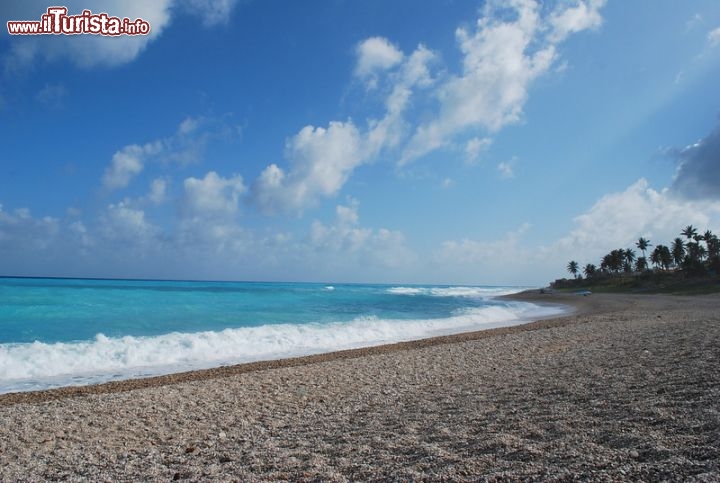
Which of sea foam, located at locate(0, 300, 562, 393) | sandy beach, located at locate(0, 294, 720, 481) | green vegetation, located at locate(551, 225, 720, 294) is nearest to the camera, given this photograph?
sandy beach, located at locate(0, 294, 720, 481)

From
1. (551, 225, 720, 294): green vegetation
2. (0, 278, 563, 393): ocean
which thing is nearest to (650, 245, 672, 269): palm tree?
(551, 225, 720, 294): green vegetation

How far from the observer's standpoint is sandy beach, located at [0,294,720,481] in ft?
14.0

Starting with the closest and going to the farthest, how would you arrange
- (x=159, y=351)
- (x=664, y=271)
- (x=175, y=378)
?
(x=175, y=378) < (x=159, y=351) < (x=664, y=271)

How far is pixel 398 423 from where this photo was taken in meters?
6.11

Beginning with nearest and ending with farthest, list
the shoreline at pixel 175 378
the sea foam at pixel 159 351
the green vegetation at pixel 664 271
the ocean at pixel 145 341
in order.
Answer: the shoreline at pixel 175 378 < the sea foam at pixel 159 351 < the ocean at pixel 145 341 < the green vegetation at pixel 664 271

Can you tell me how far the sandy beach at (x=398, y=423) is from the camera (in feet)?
14.0

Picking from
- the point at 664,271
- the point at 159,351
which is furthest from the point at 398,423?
the point at 664,271

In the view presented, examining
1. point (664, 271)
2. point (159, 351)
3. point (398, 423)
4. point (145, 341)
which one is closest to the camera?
point (398, 423)

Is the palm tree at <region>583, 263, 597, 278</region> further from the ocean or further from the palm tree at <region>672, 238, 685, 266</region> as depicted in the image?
the ocean

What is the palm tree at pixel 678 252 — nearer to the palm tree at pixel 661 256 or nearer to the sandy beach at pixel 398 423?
the palm tree at pixel 661 256

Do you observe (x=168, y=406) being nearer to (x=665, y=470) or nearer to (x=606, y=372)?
(x=665, y=470)

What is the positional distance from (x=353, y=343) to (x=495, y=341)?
5932 millimetres

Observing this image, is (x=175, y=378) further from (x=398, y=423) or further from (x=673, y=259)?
(x=673, y=259)


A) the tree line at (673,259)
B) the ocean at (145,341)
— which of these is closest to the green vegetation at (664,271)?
the tree line at (673,259)
